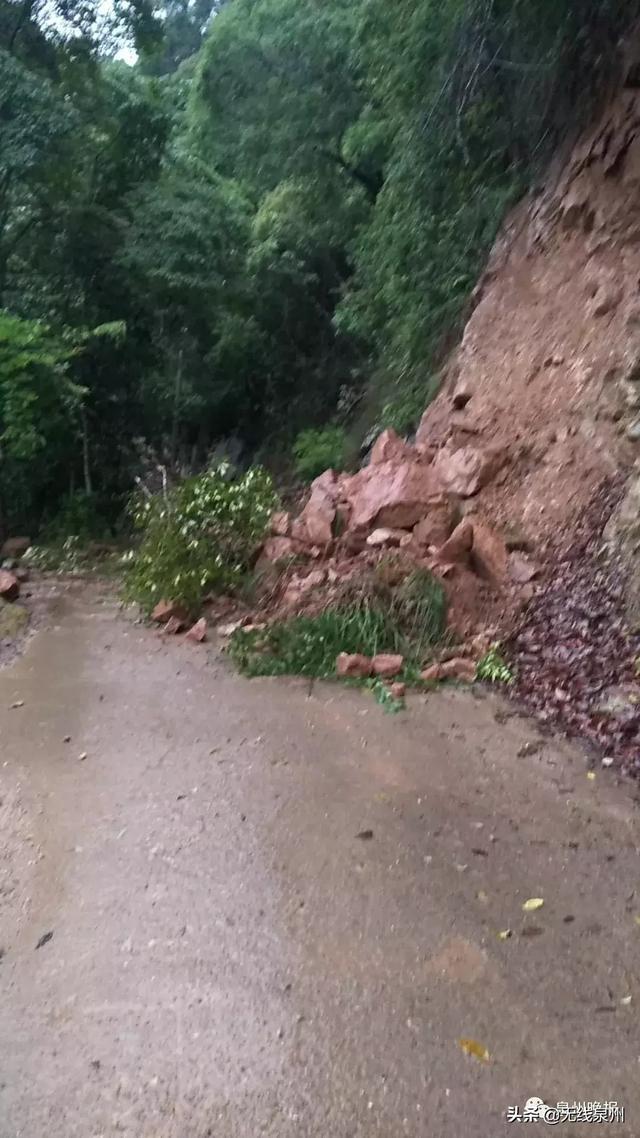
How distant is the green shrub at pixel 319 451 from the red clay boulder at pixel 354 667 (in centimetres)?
810

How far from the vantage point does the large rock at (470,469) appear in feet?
26.6

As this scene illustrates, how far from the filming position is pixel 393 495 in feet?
26.5

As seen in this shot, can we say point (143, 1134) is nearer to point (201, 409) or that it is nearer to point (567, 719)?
point (567, 719)

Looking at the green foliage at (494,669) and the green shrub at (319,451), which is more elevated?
the green foliage at (494,669)

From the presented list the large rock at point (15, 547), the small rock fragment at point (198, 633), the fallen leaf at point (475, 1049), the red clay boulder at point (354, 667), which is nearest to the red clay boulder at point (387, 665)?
the red clay boulder at point (354, 667)

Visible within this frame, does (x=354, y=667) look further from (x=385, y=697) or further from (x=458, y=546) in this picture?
(x=458, y=546)

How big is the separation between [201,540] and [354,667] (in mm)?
3008

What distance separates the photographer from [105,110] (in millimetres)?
14766

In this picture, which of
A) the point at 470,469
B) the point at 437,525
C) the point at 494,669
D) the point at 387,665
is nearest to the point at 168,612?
the point at 437,525

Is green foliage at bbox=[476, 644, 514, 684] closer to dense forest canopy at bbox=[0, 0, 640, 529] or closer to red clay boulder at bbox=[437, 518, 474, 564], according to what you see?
red clay boulder at bbox=[437, 518, 474, 564]

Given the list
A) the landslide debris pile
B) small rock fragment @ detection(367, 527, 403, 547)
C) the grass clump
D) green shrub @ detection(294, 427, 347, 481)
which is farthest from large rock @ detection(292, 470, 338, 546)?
green shrub @ detection(294, 427, 347, 481)

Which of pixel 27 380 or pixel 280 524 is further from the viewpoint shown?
pixel 27 380

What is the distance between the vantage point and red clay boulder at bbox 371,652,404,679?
6.48m

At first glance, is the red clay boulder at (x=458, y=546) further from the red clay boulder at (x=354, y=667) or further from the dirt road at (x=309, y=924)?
the dirt road at (x=309, y=924)
